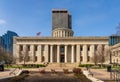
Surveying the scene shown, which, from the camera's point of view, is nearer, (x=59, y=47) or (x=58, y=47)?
(x=58, y=47)

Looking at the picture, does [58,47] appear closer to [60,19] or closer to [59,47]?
[59,47]

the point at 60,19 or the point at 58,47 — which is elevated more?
the point at 60,19

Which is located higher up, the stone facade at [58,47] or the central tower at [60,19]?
the central tower at [60,19]

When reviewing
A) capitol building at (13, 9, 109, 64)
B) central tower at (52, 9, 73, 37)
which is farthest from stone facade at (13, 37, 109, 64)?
central tower at (52, 9, 73, 37)

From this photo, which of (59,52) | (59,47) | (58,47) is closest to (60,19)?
(59,47)

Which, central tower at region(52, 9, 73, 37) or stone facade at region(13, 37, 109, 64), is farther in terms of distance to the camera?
central tower at region(52, 9, 73, 37)

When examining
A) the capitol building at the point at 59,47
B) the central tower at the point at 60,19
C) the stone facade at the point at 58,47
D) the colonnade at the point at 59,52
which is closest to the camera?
the capitol building at the point at 59,47

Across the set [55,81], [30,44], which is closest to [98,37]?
[30,44]

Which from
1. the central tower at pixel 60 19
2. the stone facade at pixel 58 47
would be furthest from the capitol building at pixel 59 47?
the central tower at pixel 60 19

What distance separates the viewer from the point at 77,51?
87.3 metres

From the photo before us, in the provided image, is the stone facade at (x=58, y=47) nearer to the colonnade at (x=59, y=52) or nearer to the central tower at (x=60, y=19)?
the colonnade at (x=59, y=52)

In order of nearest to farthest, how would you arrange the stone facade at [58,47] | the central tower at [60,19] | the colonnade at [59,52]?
the stone facade at [58,47]
the colonnade at [59,52]
the central tower at [60,19]

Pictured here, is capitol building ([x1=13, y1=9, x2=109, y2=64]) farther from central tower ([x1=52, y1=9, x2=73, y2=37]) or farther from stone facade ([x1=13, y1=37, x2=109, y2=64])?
central tower ([x1=52, y1=9, x2=73, y2=37])

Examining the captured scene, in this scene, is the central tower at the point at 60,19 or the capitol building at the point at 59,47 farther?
the central tower at the point at 60,19
